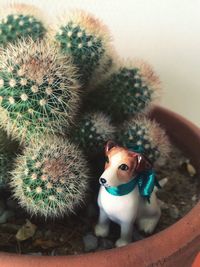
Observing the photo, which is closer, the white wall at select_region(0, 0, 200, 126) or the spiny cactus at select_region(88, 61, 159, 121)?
the spiny cactus at select_region(88, 61, 159, 121)

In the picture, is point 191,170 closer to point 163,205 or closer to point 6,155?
point 163,205

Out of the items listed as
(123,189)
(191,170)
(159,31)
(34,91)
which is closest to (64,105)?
(34,91)

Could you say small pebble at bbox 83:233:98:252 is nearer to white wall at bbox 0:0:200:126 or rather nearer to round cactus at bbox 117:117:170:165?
round cactus at bbox 117:117:170:165

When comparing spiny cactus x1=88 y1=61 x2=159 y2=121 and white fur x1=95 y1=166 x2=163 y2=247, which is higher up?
spiny cactus x1=88 y1=61 x2=159 y2=121

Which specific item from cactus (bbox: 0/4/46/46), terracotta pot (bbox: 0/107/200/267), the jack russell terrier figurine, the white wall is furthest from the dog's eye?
the white wall

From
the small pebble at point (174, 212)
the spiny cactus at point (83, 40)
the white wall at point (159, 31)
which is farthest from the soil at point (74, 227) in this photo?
the white wall at point (159, 31)

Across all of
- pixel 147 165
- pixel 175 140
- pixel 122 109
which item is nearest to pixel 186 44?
pixel 175 140

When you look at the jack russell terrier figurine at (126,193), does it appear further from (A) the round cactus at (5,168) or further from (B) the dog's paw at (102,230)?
(A) the round cactus at (5,168)

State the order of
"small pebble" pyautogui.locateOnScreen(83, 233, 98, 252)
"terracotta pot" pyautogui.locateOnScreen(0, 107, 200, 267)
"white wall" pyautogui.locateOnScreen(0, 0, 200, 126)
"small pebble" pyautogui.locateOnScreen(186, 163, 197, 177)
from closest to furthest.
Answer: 1. "terracotta pot" pyautogui.locateOnScreen(0, 107, 200, 267)
2. "small pebble" pyautogui.locateOnScreen(83, 233, 98, 252)
3. "small pebble" pyautogui.locateOnScreen(186, 163, 197, 177)
4. "white wall" pyautogui.locateOnScreen(0, 0, 200, 126)
